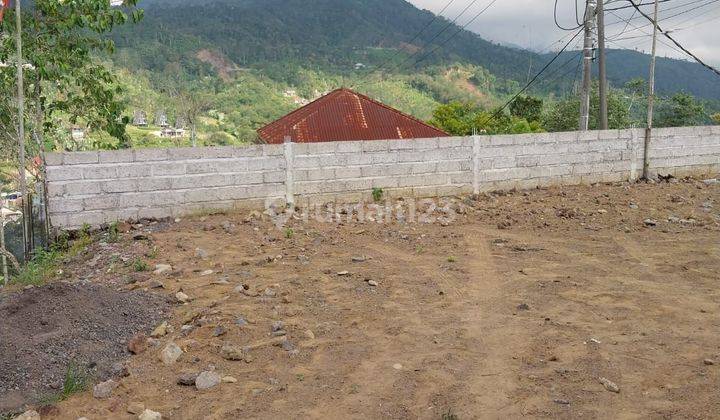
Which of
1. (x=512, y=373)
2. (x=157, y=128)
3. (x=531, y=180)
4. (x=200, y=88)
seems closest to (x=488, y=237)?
(x=531, y=180)

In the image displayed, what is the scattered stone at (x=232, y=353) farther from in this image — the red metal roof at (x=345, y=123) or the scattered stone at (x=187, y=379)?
the red metal roof at (x=345, y=123)

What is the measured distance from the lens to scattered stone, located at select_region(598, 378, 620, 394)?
11.9 feet

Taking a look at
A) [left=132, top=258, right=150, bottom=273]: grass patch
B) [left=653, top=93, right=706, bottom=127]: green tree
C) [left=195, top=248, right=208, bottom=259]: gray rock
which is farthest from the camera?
[left=653, top=93, right=706, bottom=127]: green tree

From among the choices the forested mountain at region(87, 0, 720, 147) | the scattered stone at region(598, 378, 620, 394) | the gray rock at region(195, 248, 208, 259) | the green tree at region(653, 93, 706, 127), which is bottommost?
the scattered stone at region(598, 378, 620, 394)

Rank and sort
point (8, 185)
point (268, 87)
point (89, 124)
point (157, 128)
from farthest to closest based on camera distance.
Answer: point (268, 87), point (157, 128), point (8, 185), point (89, 124)

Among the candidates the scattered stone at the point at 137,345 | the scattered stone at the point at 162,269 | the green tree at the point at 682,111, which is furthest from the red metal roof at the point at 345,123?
the green tree at the point at 682,111

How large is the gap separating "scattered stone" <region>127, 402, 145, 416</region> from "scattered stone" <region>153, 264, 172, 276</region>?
A: 9.30 feet

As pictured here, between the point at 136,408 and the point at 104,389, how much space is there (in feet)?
1.08

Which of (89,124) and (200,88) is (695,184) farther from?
(200,88)

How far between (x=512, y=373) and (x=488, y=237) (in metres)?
4.42

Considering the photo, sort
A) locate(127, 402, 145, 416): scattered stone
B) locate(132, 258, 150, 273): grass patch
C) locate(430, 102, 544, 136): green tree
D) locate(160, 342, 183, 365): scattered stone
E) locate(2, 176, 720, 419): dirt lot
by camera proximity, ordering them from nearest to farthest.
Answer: locate(127, 402, 145, 416): scattered stone < locate(2, 176, 720, 419): dirt lot < locate(160, 342, 183, 365): scattered stone < locate(132, 258, 150, 273): grass patch < locate(430, 102, 544, 136): green tree

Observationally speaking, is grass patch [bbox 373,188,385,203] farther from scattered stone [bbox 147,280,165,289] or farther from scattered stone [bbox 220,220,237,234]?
scattered stone [bbox 147,280,165,289]

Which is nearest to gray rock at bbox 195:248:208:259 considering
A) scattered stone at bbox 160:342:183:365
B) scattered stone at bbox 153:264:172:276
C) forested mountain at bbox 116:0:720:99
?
scattered stone at bbox 153:264:172:276

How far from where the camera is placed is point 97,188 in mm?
8164
